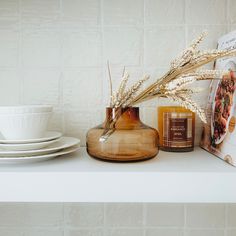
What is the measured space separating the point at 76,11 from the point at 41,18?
0.10m

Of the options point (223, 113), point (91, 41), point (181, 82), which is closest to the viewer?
point (181, 82)

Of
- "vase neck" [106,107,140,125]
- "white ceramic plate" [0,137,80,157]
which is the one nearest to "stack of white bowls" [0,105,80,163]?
"white ceramic plate" [0,137,80,157]

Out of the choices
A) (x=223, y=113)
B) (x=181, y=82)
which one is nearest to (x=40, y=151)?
(x=181, y=82)

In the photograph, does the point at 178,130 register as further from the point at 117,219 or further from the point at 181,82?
the point at 117,219

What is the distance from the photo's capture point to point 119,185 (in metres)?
0.50

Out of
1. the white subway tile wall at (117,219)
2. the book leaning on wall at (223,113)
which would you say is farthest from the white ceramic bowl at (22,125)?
the book leaning on wall at (223,113)

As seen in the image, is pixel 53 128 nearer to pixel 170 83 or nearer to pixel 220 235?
pixel 170 83

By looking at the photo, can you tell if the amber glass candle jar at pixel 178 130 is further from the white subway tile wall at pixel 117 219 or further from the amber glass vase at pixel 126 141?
the white subway tile wall at pixel 117 219

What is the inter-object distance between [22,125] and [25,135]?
0.03m

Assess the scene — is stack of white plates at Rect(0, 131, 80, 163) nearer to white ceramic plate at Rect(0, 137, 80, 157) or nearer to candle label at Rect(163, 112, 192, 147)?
white ceramic plate at Rect(0, 137, 80, 157)

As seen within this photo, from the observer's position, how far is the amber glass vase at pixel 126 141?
0.57 meters

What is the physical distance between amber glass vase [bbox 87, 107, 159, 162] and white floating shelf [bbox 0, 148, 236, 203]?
0.06 meters

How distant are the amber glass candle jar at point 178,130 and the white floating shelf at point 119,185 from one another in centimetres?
16

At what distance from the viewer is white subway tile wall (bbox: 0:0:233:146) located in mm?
774
